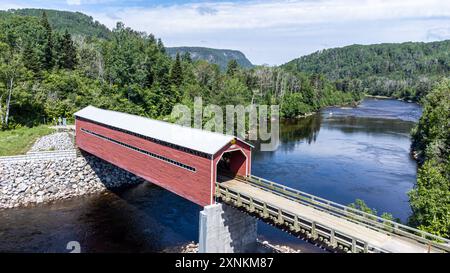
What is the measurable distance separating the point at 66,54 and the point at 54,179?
1490 inches

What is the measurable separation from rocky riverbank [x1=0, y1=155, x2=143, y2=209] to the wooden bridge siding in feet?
9.60

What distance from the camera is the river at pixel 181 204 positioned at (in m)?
26.9

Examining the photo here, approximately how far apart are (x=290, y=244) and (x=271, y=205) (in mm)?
8689

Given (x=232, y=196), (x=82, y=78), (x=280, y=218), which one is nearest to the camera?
(x=280, y=218)

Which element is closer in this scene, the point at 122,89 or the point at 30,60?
the point at 30,60

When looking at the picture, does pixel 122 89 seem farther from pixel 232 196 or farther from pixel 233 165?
pixel 232 196

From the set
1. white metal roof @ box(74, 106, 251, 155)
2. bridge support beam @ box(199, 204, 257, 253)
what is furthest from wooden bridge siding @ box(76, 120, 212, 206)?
bridge support beam @ box(199, 204, 257, 253)

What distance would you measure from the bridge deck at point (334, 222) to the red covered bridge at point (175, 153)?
5.10 feet

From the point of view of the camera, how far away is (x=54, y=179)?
35344 millimetres

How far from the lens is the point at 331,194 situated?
36625mm

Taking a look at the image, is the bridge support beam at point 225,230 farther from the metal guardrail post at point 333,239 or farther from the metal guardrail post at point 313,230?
the metal guardrail post at point 333,239

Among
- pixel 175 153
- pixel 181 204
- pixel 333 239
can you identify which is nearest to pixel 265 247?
pixel 175 153

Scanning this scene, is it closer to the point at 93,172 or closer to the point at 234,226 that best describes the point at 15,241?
the point at 93,172
